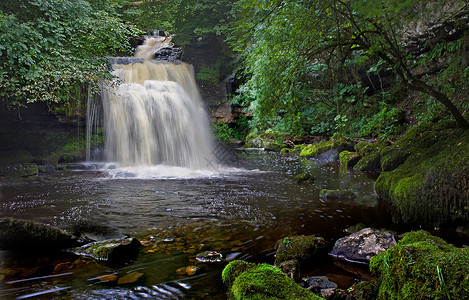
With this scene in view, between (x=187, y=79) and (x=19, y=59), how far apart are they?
11.4 meters

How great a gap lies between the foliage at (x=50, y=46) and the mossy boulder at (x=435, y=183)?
9.55 metres

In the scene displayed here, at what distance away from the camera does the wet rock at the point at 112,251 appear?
3.31 meters

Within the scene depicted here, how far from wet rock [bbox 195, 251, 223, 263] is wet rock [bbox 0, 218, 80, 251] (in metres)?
1.72

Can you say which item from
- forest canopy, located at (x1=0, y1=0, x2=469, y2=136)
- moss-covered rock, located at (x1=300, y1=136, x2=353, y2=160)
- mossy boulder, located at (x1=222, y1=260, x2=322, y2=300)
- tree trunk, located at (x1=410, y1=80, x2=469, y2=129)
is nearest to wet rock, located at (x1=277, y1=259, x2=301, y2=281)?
mossy boulder, located at (x1=222, y1=260, x2=322, y2=300)

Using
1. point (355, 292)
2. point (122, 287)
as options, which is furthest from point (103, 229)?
point (355, 292)

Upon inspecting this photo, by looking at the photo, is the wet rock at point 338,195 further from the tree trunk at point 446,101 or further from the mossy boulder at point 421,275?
the mossy boulder at point 421,275

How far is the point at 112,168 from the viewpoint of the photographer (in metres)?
11.6

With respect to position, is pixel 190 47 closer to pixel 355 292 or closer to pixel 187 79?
pixel 187 79

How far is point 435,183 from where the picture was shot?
14.0 feet

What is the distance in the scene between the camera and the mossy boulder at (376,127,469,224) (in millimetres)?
4012

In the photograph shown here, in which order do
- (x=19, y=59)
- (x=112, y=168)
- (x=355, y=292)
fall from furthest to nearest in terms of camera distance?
(x=112, y=168), (x=19, y=59), (x=355, y=292)

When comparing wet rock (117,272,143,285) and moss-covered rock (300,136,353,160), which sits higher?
moss-covered rock (300,136,353,160)

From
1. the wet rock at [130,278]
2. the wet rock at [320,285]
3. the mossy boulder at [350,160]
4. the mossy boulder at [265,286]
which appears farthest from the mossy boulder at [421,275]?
the mossy boulder at [350,160]

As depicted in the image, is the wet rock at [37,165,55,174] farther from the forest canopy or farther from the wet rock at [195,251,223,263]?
the wet rock at [195,251,223,263]
